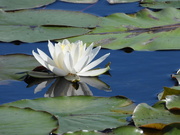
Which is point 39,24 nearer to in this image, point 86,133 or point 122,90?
point 122,90

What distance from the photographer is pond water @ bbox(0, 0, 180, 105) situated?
3.12 meters

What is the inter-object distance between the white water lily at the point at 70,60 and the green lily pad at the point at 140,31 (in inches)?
27.4

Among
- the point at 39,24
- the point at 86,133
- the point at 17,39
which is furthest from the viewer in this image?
the point at 39,24

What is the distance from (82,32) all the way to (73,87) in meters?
1.10

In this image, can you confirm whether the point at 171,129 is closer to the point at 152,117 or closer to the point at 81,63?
the point at 152,117

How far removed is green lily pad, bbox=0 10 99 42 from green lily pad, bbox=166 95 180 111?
1613 mm

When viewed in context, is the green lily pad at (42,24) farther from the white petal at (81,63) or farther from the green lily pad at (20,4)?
the white petal at (81,63)

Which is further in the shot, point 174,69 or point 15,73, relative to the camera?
point 174,69

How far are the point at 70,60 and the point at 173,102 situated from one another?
809mm

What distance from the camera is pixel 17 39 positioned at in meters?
4.08

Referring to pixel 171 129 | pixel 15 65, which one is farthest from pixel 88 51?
pixel 171 129

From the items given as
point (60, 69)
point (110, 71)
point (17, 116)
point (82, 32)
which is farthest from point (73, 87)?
point (82, 32)

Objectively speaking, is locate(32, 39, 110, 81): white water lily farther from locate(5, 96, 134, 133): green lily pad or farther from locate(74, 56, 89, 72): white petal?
locate(5, 96, 134, 133): green lily pad

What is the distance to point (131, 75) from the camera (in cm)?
347
